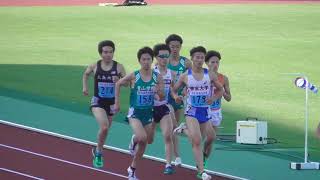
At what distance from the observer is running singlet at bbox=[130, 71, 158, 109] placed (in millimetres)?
13453

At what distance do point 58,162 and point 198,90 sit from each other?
2904mm

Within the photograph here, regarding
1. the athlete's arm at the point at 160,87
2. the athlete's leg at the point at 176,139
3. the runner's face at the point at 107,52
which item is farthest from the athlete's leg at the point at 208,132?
the runner's face at the point at 107,52

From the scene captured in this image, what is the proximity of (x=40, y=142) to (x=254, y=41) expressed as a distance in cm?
2243

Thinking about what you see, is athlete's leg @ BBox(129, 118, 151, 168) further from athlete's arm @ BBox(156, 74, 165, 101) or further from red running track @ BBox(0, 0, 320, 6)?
red running track @ BBox(0, 0, 320, 6)

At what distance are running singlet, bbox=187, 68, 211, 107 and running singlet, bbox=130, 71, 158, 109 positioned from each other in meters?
0.54

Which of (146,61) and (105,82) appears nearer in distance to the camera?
(146,61)

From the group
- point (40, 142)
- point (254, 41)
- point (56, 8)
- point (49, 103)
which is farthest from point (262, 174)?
point (56, 8)

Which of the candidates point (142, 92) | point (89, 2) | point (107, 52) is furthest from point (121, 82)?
point (89, 2)

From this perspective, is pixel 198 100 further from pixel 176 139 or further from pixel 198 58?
pixel 176 139

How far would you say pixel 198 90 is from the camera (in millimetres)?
13578

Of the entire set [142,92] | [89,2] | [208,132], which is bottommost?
[208,132]

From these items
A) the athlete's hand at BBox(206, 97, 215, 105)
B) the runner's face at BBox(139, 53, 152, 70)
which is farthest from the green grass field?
the runner's face at BBox(139, 53, 152, 70)

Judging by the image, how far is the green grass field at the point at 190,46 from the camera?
872 inches

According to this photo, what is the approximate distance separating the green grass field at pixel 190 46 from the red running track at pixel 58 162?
10.3ft
